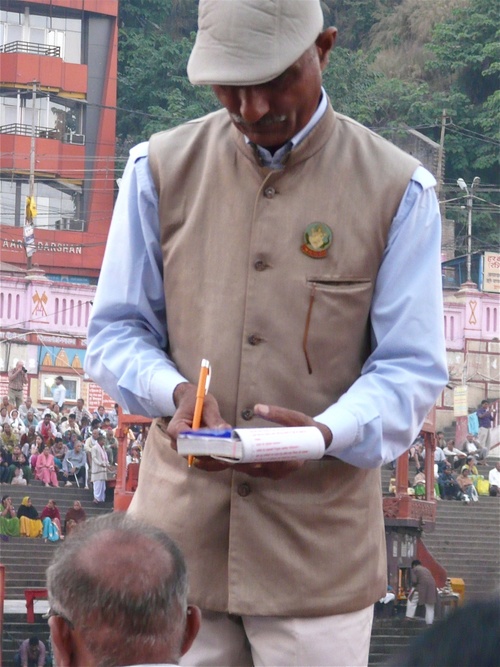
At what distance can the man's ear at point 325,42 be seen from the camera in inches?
46.9

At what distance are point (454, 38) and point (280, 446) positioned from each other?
963cm

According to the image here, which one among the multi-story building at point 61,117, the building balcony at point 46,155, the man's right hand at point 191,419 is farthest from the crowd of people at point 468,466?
the man's right hand at point 191,419

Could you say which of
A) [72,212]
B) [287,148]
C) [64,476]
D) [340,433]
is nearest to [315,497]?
[340,433]

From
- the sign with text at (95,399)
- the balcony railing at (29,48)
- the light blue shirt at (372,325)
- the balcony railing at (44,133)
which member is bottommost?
the sign with text at (95,399)

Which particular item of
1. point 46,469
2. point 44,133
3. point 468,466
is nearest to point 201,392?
point 44,133

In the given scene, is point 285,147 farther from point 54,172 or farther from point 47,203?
point 47,203

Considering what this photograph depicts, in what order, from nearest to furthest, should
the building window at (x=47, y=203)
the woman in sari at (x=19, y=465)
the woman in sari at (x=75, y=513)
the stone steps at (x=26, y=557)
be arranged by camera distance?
the stone steps at (x=26, y=557)
the building window at (x=47, y=203)
the woman in sari at (x=75, y=513)
the woman in sari at (x=19, y=465)

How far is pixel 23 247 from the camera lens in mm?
12219

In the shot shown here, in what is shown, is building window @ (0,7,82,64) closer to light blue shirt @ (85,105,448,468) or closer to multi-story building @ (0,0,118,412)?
multi-story building @ (0,0,118,412)

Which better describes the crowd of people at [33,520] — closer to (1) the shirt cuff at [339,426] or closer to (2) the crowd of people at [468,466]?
(2) the crowd of people at [468,466]

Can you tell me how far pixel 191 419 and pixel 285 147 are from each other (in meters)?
0.29

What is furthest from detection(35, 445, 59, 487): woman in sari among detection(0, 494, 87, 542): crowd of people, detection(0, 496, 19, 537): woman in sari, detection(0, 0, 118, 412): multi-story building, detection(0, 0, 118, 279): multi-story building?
detection(0, 0, 118, 279): multi-story building

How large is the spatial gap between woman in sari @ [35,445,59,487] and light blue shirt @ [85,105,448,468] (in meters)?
11.9

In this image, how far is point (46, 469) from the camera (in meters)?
13.0
